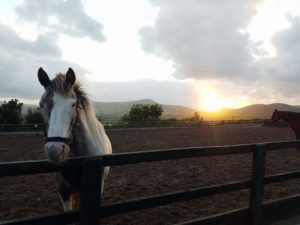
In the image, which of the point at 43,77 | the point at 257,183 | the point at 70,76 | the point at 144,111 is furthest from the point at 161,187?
the point at 144,111

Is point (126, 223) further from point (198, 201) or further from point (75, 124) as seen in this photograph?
point (75, 124)

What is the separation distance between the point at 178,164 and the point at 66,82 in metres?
9.08

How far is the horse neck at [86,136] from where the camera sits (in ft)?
15.8

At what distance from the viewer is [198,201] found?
7734 mm

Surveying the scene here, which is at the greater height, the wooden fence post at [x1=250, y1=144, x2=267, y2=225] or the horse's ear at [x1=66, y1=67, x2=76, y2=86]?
the horse's ear at [x1=66, y1=67, x2=76, y2=86]

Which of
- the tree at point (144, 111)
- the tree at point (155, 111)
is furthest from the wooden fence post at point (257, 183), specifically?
the tree at point (155, 111)

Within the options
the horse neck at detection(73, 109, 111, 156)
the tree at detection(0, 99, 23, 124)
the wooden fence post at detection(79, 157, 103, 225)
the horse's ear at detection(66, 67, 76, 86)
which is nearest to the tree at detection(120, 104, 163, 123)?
the tree at detection(0, 99, 23, 124)

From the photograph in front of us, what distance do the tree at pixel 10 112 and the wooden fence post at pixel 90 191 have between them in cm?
3875

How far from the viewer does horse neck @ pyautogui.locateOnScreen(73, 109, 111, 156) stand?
480cm

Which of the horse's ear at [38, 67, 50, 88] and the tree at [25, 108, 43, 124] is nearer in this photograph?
the horse's ear at [38, 67, 50, 88]

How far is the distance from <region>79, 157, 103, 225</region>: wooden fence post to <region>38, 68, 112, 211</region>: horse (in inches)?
10.9

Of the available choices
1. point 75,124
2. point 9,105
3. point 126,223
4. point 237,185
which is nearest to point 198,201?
point 126,223

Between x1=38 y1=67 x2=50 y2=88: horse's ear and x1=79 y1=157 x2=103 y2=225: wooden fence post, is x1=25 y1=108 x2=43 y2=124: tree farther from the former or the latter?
x1=79 y1=157 x2=103 y2=225: wooden fence post

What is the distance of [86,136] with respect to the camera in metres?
4.96
